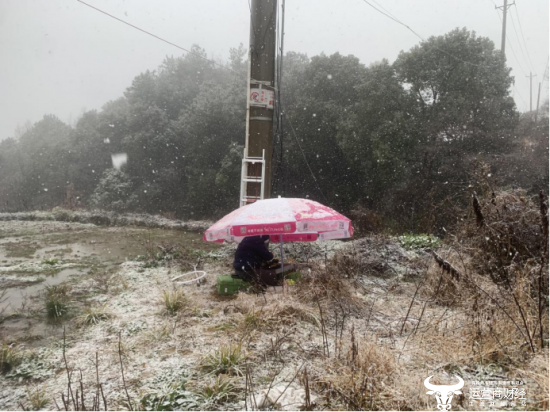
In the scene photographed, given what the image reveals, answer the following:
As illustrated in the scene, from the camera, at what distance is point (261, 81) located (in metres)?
6.19

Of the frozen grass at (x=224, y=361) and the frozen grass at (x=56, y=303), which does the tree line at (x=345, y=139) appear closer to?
the frozen grass at (x=224, y=361)

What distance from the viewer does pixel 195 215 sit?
63.4 feet

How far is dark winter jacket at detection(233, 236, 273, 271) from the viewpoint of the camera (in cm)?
523

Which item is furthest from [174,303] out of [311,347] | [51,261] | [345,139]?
[345,139]

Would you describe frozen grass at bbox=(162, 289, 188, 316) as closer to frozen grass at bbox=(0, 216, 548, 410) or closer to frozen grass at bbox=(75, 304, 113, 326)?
frozen grass at bbox=(0, 216, 548, 410)

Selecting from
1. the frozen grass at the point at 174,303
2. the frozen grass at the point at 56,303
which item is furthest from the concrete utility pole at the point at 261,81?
the frozen grass at the point at 56,303

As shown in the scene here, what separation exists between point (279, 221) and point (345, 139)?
10832mm

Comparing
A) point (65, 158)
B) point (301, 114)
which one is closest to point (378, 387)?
point (301, 114)

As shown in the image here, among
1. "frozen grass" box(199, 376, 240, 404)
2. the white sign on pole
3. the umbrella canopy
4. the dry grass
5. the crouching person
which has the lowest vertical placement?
"frozen grass" box(199, 376, 240, 404)

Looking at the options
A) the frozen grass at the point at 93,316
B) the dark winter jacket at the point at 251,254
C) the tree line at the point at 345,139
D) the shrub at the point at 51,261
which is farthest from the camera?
the tree line at the point at 345,139

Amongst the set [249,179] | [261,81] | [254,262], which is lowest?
[254,262]

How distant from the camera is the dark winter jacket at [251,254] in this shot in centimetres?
523

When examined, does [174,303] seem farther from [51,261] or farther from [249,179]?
[51,261]

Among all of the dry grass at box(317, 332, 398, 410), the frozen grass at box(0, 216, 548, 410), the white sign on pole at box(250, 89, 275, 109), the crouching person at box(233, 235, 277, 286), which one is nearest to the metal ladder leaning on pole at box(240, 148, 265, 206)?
the white sign on pole at box(250, 89, 275, 109)
